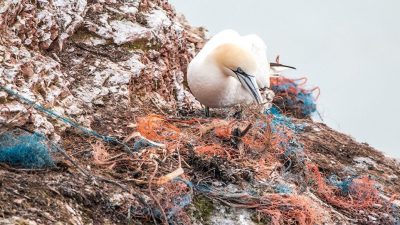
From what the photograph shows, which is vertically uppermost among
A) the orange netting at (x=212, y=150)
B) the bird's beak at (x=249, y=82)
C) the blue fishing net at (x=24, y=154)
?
the blue fishing net at (x=24, y=154)

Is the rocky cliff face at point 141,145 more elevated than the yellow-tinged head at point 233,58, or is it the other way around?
the yellow-tinged head at point 233,58

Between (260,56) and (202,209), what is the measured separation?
557 cm

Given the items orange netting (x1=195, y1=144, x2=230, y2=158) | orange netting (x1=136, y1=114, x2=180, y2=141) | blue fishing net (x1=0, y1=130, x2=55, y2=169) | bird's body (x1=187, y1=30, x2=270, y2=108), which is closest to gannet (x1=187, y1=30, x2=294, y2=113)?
bird's body (x1=187, y1=30, x2=270, y2=108)

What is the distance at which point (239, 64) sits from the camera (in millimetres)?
9500

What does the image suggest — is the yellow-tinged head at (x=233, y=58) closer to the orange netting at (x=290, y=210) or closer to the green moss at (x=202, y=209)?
the orange netting at (x=290, y=210)

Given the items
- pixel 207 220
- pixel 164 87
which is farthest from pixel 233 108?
pixel 207 220

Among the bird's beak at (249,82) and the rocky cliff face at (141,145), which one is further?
the bird's beak at (249,82)

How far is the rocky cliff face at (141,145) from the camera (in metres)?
5.90

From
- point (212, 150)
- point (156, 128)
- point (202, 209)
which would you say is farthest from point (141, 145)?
point (202, 209)

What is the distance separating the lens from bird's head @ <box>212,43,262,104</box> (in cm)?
948

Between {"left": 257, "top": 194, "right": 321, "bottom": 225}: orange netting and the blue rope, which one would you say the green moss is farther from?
the blue rope

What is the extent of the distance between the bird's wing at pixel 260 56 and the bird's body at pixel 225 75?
1.12 metres

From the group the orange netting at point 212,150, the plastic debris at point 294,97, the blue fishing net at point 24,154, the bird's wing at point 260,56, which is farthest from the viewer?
the plastic debris at point 294,97

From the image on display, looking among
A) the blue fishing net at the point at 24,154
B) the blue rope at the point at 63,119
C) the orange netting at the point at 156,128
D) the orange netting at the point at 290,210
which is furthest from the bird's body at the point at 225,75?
the blue fishing net at the point at 24,154
